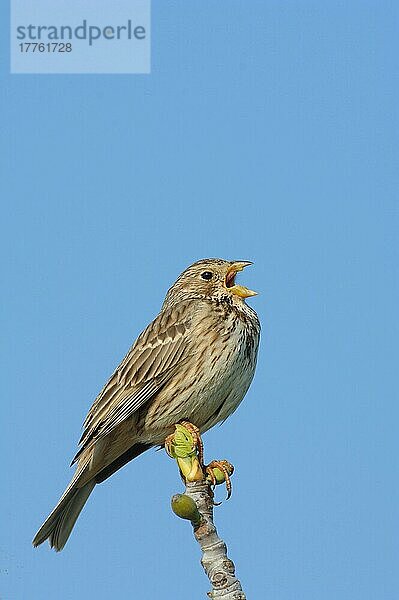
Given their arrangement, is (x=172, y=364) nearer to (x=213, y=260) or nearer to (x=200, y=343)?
(x=200, y=343)

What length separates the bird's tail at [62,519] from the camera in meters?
6.81

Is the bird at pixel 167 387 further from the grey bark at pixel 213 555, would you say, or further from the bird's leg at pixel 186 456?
the grey bark at pixel 213 555

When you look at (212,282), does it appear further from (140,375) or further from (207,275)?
(140,375)

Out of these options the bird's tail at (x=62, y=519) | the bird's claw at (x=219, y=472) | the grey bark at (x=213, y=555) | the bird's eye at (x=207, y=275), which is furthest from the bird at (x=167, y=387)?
the grey bark at (x=213, y=555)

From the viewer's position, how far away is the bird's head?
7679 millimetres

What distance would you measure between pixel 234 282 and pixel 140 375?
3.51 ft

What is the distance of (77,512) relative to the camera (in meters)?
7.15

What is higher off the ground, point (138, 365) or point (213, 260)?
point (213, 260)

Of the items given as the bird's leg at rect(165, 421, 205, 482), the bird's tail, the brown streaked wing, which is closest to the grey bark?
the bird's leg at rect(165, 421, 205, 482)

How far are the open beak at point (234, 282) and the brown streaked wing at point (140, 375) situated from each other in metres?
0.38

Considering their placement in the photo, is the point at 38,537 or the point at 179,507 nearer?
the point at 179,507

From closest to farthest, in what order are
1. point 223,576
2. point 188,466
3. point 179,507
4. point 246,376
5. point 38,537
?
point 223,576
point 179,507
point 188,466
point 38,537
point 246,376

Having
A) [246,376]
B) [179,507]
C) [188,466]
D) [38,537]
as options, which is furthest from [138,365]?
[179,507]

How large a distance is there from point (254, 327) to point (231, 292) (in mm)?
350
